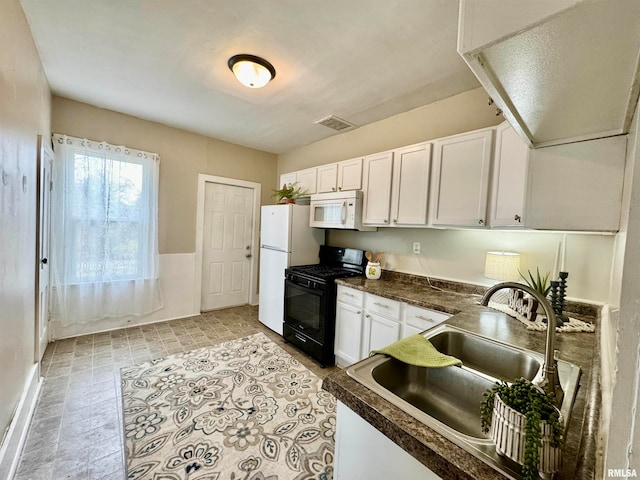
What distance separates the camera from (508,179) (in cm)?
187

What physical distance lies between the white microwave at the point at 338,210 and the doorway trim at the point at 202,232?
160 centimetres

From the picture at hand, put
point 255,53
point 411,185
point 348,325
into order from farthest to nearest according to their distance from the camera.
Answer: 1. point 348,325
2. point 411,185
3. point 255,53

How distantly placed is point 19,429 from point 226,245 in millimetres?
2925

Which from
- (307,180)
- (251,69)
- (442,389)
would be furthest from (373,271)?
(251,69)

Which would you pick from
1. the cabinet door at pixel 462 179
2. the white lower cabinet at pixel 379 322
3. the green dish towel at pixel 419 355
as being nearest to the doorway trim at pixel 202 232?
the white lower cabinet at pixel 379 322

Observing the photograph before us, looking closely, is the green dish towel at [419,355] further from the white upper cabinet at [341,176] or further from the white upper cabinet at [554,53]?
the white upper cabinet at [341,176]

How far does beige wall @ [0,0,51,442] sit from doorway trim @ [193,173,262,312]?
1.89 meters

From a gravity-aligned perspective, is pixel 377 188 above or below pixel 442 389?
above

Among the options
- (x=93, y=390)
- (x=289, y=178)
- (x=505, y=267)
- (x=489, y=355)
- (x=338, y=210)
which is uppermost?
(x=289, y=178)

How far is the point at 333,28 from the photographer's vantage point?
1.72 metres

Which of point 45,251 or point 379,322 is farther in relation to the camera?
point 45,251

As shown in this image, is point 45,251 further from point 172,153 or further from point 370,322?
point 370,322

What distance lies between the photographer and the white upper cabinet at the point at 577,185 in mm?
1113

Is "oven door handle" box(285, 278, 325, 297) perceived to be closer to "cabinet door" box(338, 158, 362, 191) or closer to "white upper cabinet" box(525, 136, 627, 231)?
"cabinet door" box(338, 158, 362, 191)
